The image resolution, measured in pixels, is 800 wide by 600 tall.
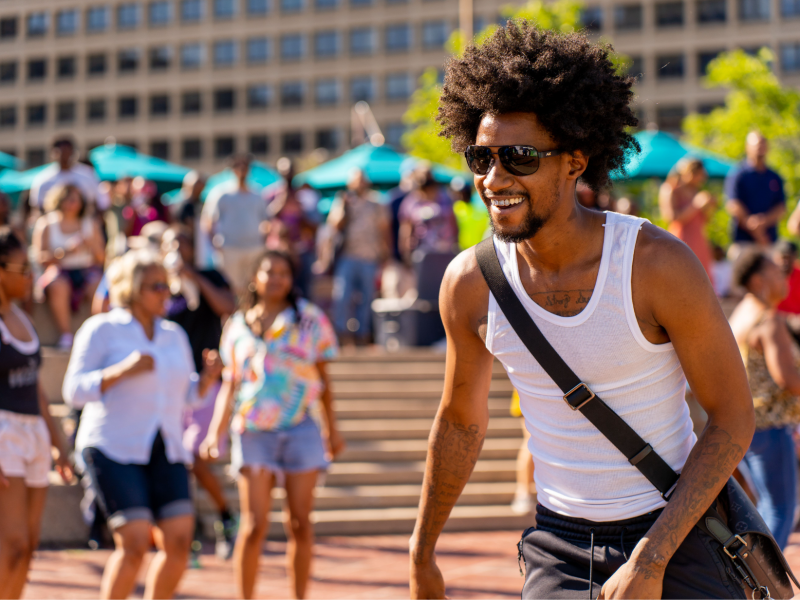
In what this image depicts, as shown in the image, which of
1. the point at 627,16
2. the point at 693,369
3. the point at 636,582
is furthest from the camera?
the point at 627,16

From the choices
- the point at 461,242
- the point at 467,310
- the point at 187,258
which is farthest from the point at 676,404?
the point at 461,242

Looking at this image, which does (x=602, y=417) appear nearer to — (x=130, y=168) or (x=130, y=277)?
(x=130, y=277)

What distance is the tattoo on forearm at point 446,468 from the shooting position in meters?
2.98

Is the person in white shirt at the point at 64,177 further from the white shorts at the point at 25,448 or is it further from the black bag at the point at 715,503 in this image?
the black bag at the point at 715,503

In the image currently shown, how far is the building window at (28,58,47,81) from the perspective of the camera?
7575cm

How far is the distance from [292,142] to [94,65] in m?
16.2

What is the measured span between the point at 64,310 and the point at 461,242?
5432 millimetres

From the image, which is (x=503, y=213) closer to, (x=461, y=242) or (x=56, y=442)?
(x=56, y=442)

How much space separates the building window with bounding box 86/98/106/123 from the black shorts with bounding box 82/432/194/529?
244 feet

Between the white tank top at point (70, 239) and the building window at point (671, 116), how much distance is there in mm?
57342

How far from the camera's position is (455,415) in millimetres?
3008

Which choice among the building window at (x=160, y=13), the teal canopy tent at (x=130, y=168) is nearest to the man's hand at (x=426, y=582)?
the teal canopy tent at (x=130, y=168)

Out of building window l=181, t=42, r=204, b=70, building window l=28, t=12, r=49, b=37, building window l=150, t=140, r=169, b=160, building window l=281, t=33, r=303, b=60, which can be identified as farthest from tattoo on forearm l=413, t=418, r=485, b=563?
building window l=28, t=12, r=49, b=37

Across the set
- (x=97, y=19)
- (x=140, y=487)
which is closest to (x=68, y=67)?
(x=97, y=19)
